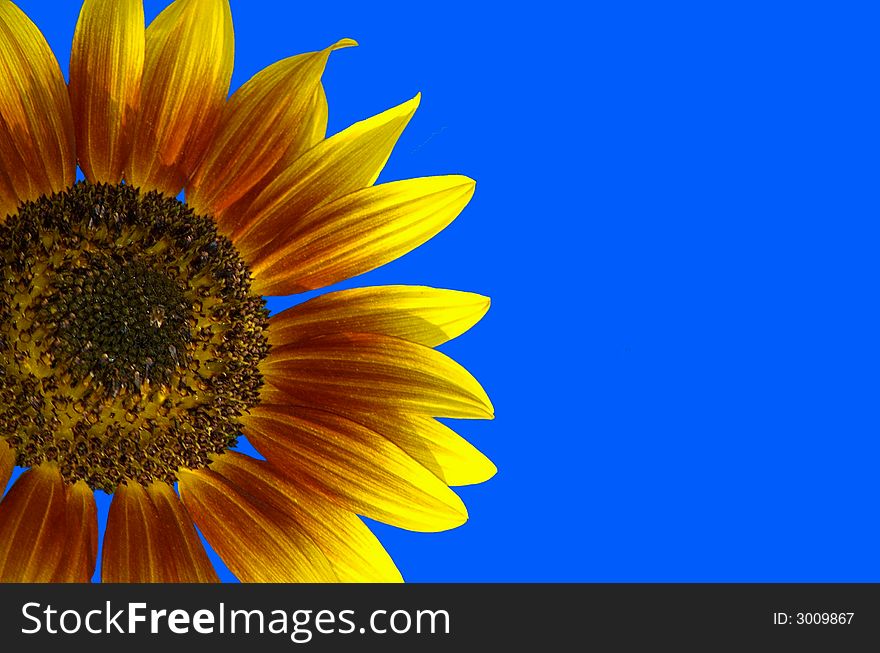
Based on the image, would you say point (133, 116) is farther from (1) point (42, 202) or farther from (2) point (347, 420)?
(2) point (347, 420)

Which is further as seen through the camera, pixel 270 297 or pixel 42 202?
pixel 270 297

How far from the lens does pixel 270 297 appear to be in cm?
111

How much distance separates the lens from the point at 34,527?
40.3 inches

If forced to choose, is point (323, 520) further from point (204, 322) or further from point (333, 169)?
point (333, 169)

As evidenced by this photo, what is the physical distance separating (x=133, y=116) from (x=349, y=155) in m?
0.21

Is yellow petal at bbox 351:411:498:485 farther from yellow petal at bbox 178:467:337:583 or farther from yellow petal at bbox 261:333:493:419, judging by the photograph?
yellow petal at bbox 178:467:337:583

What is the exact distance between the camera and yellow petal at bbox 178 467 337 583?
107cm

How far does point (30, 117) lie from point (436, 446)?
1.68 ft

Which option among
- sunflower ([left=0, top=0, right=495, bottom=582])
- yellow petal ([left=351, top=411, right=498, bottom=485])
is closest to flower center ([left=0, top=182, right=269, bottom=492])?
sunflower ([left=0, top=0, right=495, bottom=582])

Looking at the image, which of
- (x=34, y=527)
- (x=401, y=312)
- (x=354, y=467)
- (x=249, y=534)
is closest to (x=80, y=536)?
(x=34, y=527)

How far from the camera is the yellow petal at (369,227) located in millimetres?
1048
